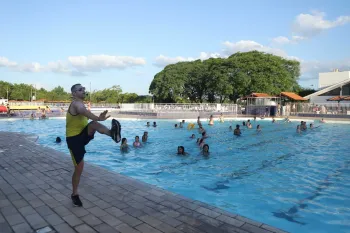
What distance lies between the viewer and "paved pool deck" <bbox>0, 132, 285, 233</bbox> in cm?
345

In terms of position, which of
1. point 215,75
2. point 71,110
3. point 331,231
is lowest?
point 331,231

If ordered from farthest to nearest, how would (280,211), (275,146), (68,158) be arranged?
(275,146) < (68,158) < (280,211)

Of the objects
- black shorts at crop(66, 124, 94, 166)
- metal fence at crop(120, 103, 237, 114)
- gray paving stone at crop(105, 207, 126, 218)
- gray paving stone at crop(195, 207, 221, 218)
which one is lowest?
gray paving stone at crop(195, 207, 221, 218)

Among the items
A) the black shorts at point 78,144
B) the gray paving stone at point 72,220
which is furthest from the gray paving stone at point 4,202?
the black shorts at point 78,144

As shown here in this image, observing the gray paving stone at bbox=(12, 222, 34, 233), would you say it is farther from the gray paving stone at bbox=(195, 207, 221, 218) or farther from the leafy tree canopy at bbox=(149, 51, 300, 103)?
the leafy tree canopy at bbox=(149, 51, 300, 103)

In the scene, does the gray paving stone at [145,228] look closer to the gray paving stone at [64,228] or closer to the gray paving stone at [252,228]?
the gray paving stone at [64,228]

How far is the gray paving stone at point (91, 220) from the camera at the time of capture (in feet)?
11.6

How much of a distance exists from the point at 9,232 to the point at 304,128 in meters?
20.5

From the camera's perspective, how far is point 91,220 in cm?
364

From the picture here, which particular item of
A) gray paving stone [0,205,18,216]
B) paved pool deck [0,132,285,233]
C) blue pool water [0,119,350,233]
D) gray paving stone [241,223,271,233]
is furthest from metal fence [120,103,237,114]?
gray paving stone [241,223,271,233]

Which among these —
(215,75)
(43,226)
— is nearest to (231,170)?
(43,226)

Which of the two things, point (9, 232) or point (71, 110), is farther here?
point (71, 110)

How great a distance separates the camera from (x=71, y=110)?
13.1 ft

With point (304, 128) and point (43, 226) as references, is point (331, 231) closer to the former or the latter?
point (43, 226)
